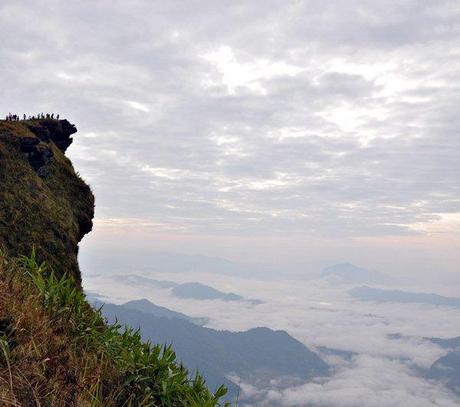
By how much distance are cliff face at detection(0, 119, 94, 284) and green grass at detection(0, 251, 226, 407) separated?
3407 mm

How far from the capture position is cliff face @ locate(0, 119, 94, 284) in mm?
12031

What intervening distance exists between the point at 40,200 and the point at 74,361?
29.1 feet

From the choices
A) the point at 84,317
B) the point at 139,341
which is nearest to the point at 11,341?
the point at 84,317

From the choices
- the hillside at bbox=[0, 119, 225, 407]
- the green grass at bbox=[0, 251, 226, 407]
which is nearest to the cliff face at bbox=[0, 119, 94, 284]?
the hillside at bbox=[0, 119, 225, 407]

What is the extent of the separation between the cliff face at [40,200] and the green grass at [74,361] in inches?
134

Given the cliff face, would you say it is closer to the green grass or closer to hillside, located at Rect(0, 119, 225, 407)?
hillside, located at Rect(0, 119, 225, 407)

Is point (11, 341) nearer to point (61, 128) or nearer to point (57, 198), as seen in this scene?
point (57, 198)

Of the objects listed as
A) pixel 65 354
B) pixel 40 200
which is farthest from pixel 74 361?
pixel 40 200

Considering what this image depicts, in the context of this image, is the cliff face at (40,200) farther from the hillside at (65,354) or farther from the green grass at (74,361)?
the green grass at (74,361)

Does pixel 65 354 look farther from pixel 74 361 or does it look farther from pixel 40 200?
pixel 40 200

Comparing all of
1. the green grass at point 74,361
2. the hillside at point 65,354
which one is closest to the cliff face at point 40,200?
the hillside at point 65,354

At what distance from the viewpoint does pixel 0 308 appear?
18.5ft

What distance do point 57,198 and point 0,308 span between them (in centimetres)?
1004

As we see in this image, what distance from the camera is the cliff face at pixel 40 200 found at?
12031mm
